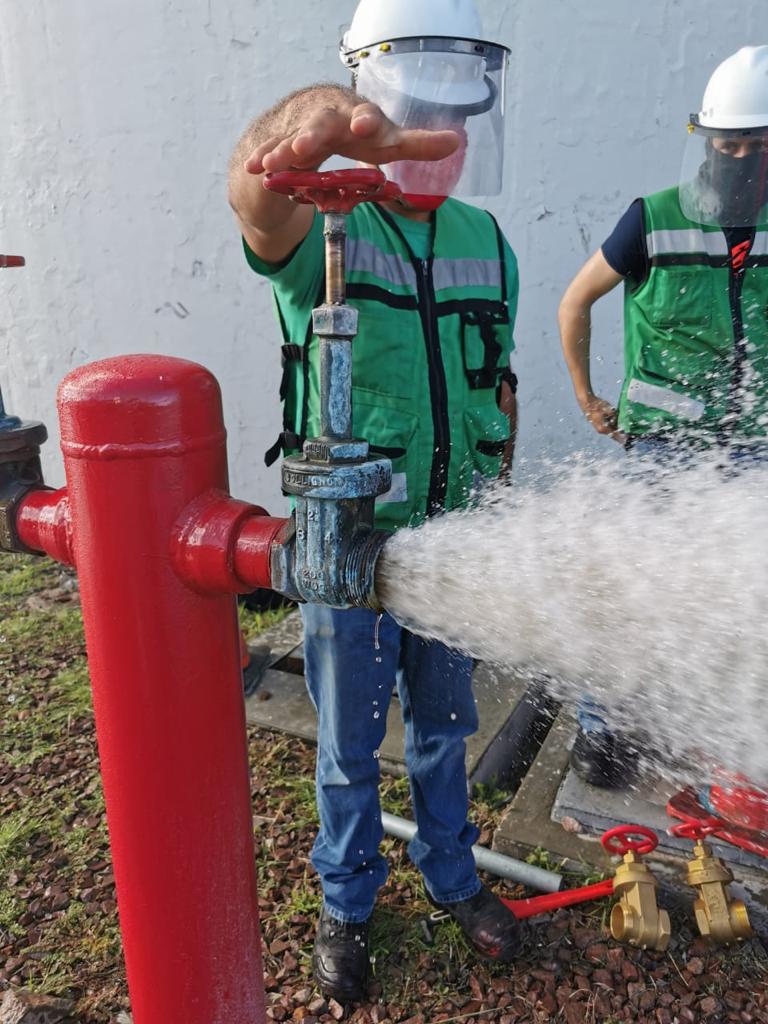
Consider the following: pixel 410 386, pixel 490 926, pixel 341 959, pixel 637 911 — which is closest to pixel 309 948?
pixel 341 959

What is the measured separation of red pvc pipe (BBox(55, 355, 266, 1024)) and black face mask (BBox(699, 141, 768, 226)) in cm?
207

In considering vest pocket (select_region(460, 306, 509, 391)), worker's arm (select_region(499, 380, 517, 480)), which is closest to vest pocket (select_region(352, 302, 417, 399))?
vest pocket (select_region(460, 306, 509, 391))

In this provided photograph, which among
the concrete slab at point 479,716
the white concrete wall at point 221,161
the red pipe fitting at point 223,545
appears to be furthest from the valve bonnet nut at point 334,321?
the white concrete wall at point 221,161

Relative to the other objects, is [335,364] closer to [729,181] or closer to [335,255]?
[335,255]

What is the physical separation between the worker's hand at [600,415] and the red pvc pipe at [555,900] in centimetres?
152

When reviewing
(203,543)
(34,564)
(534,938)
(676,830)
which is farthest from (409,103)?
(34,564)

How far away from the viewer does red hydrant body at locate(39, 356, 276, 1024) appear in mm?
1024

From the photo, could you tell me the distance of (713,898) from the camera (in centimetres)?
203

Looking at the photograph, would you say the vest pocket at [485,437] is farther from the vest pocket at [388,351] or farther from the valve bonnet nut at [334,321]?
the valve bonnet nut at [334,321]

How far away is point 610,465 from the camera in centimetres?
310

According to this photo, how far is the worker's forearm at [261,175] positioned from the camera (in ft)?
4.40

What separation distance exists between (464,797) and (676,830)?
0.53m

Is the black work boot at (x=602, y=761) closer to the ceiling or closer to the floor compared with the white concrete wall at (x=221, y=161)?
closer to the floor

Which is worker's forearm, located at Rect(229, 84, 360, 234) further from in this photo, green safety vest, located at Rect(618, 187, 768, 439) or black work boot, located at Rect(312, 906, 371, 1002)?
black work boot, located at Rect(312, 906, 371, 1002)
